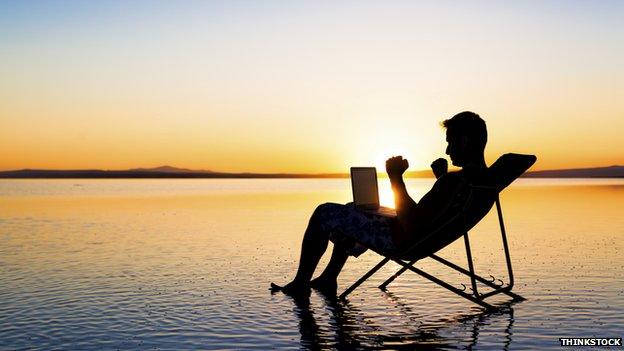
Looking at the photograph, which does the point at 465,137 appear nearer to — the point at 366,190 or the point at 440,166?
the point at 440,166

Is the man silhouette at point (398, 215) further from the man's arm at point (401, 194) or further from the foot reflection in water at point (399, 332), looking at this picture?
the foot reflection in water at point (399, 332)

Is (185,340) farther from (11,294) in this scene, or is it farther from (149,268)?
(149,268)

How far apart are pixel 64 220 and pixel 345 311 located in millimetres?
18220

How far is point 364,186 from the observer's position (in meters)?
9.02

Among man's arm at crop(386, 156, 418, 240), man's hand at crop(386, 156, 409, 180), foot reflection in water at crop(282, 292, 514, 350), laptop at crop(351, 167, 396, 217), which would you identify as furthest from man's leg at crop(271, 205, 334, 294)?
man's hand at crop(386, 156, 409, 180)

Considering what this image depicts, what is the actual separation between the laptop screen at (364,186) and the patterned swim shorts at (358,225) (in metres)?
0.15

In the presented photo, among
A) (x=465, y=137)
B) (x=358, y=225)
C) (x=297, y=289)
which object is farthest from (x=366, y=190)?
(x=465, y=137)

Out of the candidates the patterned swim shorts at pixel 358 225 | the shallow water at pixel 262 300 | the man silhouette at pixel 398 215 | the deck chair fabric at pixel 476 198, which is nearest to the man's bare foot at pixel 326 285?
the man silhouette at pixel 398 215

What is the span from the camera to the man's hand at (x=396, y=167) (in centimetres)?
785

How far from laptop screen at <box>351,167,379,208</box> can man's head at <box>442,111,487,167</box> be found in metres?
1.36

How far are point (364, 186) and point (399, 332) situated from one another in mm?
2426

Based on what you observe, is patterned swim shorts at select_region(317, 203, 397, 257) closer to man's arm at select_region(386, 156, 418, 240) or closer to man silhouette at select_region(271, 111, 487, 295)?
man silhouette at select_region(271, 111, 487, 295)

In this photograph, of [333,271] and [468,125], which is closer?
[468,125]

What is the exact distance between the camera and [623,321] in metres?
7.38
